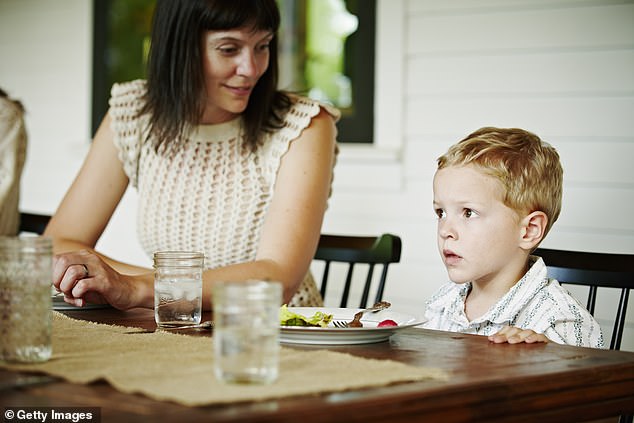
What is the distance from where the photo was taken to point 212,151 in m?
2.33

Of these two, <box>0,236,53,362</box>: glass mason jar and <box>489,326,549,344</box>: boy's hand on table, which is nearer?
<box>0,236,53,362</box>: glass mason jar

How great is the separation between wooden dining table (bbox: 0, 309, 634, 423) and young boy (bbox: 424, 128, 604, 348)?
0.33 m

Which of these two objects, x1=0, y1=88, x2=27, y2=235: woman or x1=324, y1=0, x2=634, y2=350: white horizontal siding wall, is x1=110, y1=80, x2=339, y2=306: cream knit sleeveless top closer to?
x1=0, y1=88, x2=27, y2=235: woman

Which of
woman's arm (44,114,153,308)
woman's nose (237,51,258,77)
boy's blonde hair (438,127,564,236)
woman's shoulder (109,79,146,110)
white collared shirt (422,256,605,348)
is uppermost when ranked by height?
woman's nose (237,51,258,77)

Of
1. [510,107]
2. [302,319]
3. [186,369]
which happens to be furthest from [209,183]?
[186,369]

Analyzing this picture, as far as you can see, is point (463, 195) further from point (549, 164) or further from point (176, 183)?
point (176, 183)

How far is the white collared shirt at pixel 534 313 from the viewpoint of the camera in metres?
1.62

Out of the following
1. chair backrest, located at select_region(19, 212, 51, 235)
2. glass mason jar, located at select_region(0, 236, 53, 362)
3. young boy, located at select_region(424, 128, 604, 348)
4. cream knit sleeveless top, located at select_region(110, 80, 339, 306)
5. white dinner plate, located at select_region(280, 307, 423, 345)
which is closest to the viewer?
glass mason jar, located at select_region(0, 236, 53, 362)

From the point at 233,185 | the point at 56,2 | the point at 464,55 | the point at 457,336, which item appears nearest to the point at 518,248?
the point at 457,336

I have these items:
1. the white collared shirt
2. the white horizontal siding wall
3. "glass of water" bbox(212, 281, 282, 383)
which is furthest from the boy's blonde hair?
the white horizontal siding wall

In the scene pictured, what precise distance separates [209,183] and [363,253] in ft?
1.45

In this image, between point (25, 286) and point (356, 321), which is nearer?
point (25, 286)

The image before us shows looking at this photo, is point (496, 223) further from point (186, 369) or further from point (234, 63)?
point (186, 369)

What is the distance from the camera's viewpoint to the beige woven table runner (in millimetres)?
926
